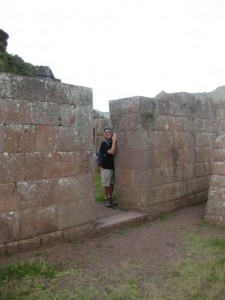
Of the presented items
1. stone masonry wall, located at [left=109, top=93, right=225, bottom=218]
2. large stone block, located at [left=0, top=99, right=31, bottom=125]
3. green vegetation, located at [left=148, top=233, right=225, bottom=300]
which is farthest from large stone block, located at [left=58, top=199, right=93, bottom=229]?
green vegetation, located at [left=148, top=233, right=225, bottom=300]

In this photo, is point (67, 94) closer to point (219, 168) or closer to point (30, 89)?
point (30, 89)

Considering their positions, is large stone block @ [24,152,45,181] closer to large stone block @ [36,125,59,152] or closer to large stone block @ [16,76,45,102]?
large stone block @ [36,125,59,152]

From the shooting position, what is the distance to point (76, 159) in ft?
19.9

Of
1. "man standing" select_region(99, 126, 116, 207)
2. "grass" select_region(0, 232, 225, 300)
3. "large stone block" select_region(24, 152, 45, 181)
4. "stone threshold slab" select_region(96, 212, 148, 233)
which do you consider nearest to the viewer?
"grass" select_region(0, 232, 225, 300)

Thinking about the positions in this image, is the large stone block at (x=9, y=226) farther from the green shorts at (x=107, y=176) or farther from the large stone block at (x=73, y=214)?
the green shorts at (x=107, y=176)

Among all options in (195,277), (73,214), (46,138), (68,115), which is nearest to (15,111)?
(46,138)

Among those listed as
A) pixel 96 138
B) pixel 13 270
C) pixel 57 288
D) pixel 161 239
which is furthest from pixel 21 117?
pixel 96 138

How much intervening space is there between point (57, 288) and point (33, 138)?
2.28 meters

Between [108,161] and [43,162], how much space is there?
9.12 ft

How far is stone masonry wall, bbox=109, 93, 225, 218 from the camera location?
7.48m

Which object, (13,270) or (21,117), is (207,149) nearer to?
(21,117)

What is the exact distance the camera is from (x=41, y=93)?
5516 mm

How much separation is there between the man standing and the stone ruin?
176 mm

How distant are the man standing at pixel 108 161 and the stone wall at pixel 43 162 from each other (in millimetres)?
1620
